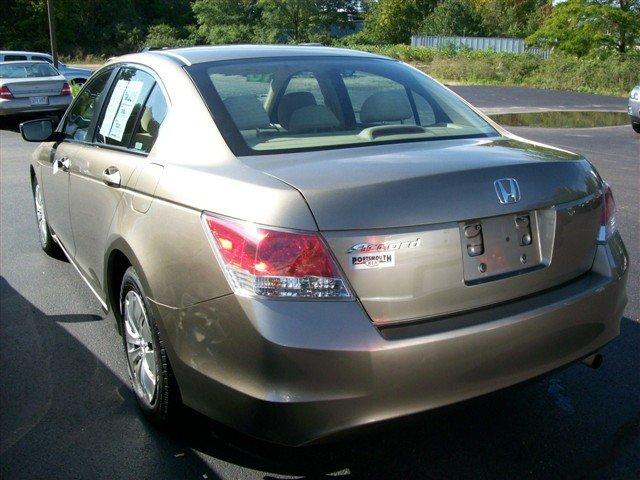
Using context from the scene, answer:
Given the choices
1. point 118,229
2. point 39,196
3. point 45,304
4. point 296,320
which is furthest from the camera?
point 39,196

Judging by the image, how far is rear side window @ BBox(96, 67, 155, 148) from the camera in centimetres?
363

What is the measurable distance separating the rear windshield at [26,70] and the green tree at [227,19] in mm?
55090

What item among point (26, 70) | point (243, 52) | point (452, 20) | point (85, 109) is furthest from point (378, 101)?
point (452, 20)

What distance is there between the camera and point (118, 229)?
3.29 meters

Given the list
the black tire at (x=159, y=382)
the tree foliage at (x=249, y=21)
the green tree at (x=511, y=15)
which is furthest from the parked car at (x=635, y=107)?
the green tree at (x=511, y=15)

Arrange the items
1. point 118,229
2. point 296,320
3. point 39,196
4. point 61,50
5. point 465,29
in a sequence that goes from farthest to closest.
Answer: point 465,29 → point 61,50 → point 39,196 → point 118,229 → point 296,320

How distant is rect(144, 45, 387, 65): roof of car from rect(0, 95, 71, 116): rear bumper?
13.7m

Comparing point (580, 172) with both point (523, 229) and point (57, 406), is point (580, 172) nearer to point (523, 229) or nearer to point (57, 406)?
point (523, 229)

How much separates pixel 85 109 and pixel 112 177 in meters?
1.40

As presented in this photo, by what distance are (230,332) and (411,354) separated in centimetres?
62

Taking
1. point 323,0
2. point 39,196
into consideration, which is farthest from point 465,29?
point 39,196

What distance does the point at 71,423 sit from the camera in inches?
131

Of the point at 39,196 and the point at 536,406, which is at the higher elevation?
the point at 39,196

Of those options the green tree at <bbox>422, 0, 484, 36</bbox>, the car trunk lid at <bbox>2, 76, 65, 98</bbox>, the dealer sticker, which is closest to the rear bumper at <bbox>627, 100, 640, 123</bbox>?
the car trunk lid at <bbox>2, 76, 65, 98</bbox>
